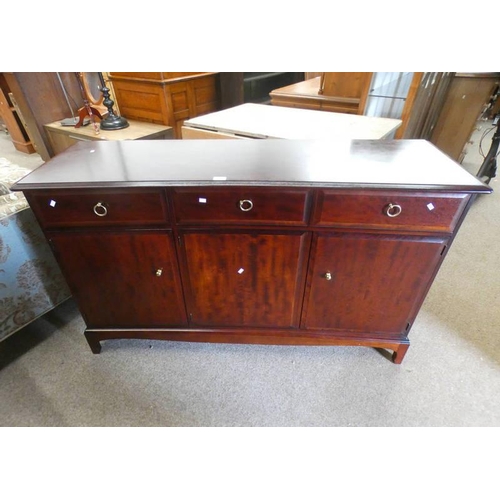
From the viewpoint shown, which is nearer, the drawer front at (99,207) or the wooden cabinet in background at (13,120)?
the drawer front at (99,207)

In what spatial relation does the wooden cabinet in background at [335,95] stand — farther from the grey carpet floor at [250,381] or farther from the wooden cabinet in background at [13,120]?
the wooden cabinet in background at [13,120]

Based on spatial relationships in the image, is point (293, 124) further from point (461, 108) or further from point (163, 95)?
point (461, 108)

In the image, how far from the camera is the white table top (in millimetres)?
1728

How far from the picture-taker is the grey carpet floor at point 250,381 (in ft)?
4.04

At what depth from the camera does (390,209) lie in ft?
3.24

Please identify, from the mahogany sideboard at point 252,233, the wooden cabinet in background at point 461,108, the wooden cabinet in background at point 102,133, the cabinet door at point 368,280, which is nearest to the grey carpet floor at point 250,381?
the mahogany sideboard at point 252,233

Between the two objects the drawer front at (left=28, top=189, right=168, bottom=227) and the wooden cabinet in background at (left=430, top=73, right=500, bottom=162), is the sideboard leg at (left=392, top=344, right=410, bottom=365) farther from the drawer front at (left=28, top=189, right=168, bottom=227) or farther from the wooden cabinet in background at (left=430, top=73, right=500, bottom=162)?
the wooden cabinet in background at (left=430, top=73, right=500, bottom=162)

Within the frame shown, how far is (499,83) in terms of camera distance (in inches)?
101

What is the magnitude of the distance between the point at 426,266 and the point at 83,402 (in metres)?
1.50

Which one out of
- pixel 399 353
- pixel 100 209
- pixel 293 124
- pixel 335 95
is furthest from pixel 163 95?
pixel 399 353

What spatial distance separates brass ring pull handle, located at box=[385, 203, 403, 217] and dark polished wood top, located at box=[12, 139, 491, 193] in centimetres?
7

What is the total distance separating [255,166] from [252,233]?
24 centimetres

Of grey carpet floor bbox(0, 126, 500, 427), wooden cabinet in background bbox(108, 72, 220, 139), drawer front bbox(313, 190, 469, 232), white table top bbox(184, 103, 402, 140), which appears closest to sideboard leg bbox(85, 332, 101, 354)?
grey carpet floor bbox(0, 126, 500, 427)
